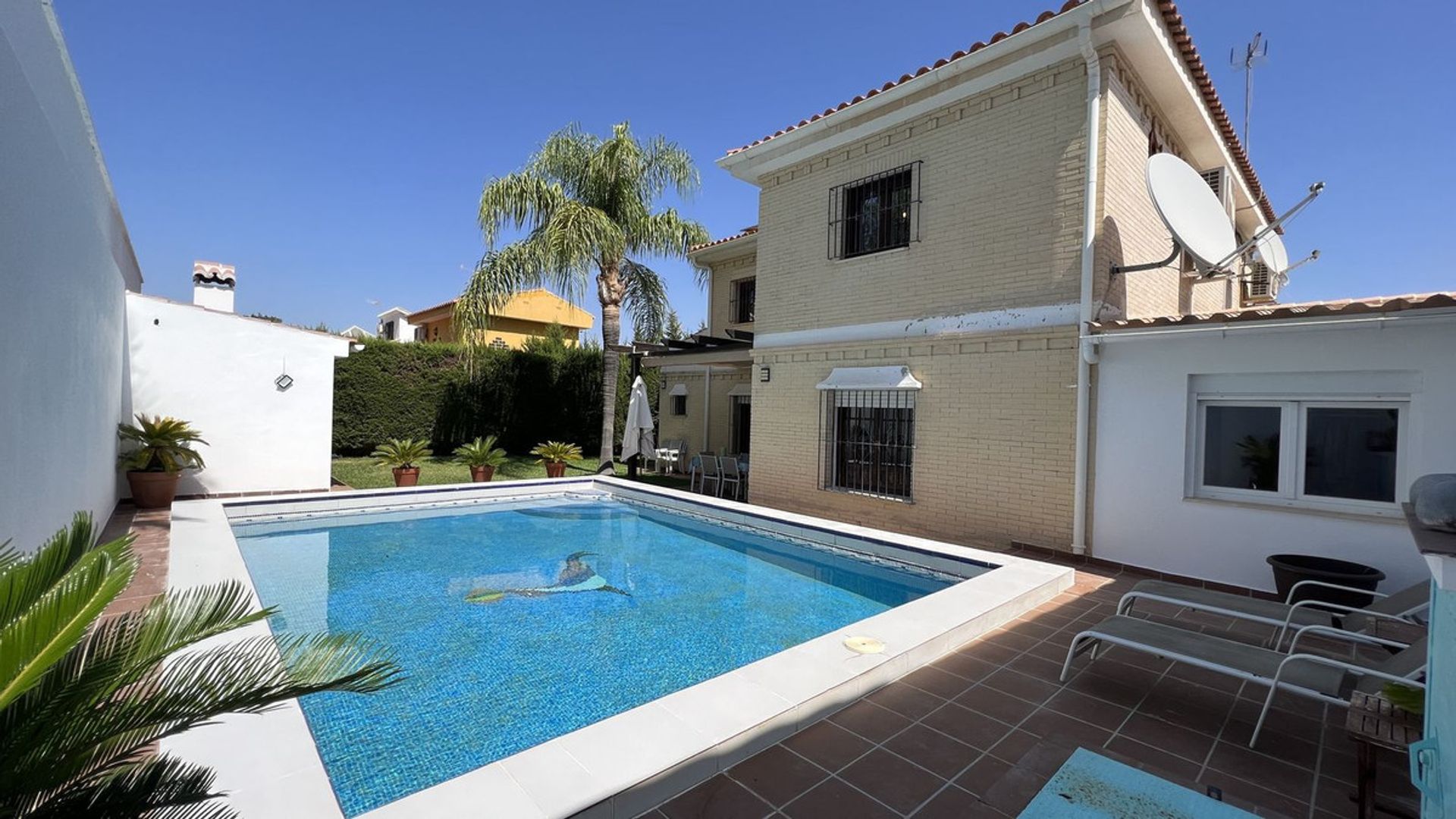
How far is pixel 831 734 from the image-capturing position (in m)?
4.06

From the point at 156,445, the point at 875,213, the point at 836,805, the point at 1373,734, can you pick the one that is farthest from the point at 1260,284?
the point at 156,445

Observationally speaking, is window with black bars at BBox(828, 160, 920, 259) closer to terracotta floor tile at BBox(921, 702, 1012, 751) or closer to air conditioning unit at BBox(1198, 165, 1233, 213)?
air conditioning unit at BBox(1198, 165, 1233, 213)

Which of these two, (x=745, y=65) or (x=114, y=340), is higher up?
(x=745, y=65)

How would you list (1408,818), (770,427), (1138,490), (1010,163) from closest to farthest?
1. (1408,818)
2. (1138,490)
3. (1010,163)
4. (770,427)

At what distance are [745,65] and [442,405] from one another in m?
14.5

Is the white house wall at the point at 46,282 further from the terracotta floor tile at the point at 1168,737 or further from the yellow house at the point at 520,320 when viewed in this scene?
the yellow house at the point at 520,320

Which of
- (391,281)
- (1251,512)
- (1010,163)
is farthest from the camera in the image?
(391,281)

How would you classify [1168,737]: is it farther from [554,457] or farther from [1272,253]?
[554,457]

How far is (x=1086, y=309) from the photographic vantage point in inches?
347

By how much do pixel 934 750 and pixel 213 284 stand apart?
17434mm

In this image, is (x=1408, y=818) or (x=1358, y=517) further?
(x=1358, y=517)

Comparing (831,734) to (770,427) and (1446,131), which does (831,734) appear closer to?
(770,427)

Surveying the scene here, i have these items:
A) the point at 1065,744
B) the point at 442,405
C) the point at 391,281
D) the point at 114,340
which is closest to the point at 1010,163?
the point at 1065,744

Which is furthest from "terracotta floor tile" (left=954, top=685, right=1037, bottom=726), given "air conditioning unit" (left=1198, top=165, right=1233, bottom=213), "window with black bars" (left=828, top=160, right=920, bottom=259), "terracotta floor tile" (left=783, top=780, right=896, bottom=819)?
"air conditioning unit" (left=1198, top=165, right=1233, bottom=213)
